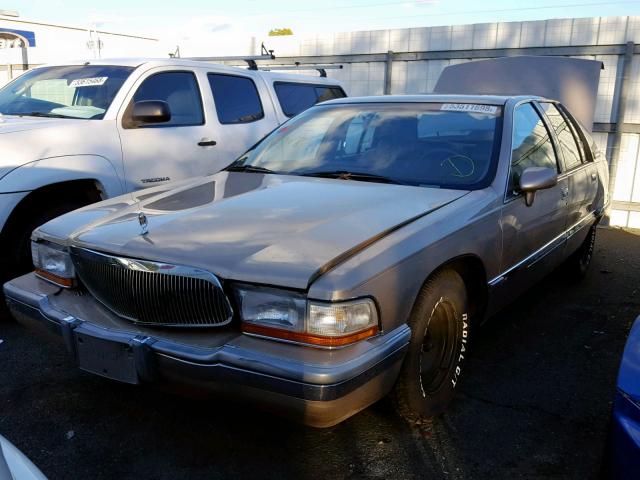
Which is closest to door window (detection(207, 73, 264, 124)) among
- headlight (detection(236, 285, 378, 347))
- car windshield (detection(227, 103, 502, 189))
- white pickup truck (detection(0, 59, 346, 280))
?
white pickup truck (detection(0, 59, 346, 280))

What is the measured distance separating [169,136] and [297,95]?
6.67ft

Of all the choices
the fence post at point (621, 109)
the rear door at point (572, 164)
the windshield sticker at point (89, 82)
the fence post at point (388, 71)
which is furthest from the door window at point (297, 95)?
the fence post at point (621, 109)

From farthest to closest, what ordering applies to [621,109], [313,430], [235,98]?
[621,109] → [235,98] → [313,430]

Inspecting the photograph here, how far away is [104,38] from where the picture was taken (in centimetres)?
3183

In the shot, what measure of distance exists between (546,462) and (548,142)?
236cm

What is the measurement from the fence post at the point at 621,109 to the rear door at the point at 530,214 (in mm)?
4730

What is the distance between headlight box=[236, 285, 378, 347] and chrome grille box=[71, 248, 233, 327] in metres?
0.11

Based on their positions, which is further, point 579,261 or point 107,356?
point 579,261

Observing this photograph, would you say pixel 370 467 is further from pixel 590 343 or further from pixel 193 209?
pixel 590 343

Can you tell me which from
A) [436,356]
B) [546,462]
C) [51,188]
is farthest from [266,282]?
[51,188]

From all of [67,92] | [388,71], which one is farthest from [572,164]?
[388,71]

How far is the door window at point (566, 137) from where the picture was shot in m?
4.45

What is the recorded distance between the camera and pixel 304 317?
7.22 feet

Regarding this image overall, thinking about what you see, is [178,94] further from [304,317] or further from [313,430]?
[304,317]
